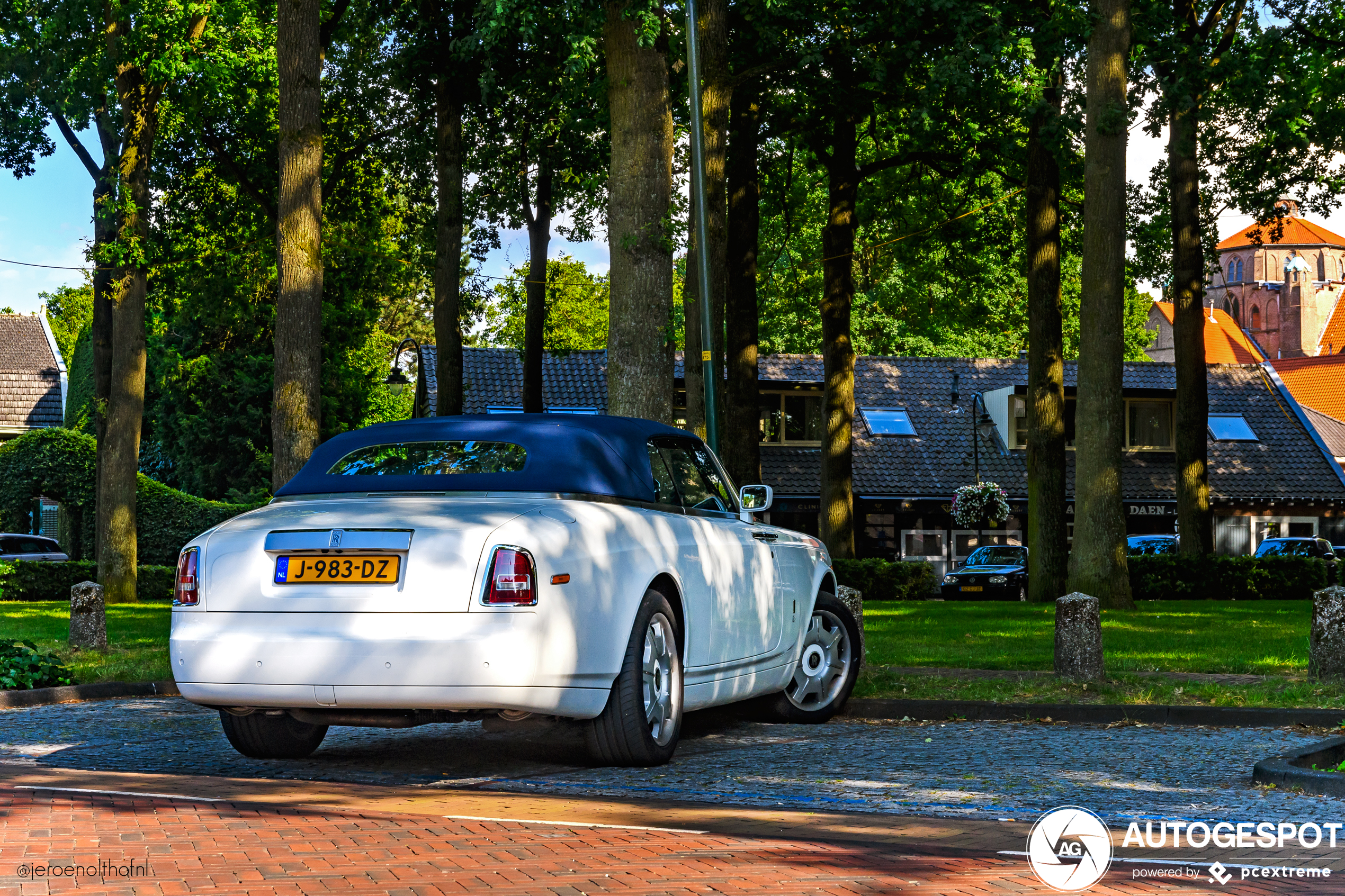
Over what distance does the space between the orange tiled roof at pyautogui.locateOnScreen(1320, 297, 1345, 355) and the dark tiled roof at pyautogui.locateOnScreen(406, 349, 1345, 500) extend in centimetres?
7703

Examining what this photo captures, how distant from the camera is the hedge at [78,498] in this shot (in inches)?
1423

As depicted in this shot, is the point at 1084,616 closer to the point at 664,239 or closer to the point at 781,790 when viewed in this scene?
the point at 664,239

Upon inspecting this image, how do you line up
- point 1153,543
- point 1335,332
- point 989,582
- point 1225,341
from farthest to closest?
point 1335,332 → point 1225,341 → point 1153,543 → point 989,582

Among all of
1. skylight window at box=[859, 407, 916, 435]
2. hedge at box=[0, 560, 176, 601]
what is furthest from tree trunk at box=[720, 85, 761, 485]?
skylight window at box=[859, 407, 916, 435]

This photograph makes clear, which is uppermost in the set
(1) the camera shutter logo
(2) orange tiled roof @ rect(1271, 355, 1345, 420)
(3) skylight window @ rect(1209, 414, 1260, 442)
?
(2) orange tiled roof @ rect(1271, 355, 1345, 420)

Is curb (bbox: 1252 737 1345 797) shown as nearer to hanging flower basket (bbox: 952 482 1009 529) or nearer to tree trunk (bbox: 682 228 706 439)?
tree trunk (bbox: 682 228 706 439)

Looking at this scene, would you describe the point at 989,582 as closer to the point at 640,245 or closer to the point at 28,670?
the point at 640,245

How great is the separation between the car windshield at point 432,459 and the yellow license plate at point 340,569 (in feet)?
3.10

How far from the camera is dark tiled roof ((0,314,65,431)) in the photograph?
47969mm

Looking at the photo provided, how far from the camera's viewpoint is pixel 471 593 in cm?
654

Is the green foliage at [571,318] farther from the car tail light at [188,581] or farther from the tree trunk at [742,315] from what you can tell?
the car tail light at [188,581]

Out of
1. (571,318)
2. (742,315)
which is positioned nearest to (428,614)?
(742,315)

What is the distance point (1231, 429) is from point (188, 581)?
47.1 meters

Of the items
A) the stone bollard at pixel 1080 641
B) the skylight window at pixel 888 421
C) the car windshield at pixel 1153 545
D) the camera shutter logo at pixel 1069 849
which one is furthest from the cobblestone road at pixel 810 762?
the skylight window at pixel 888 421
